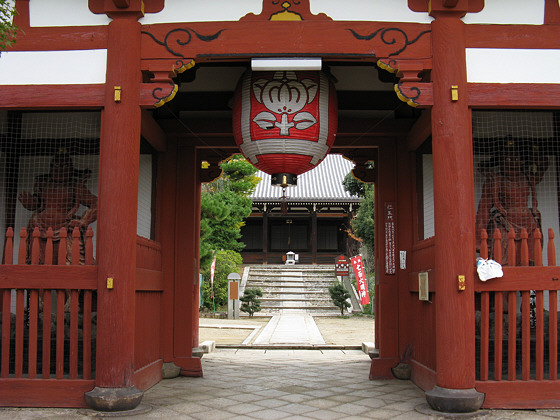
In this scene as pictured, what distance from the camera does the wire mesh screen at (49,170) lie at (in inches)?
237

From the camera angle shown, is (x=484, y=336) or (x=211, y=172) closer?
(x=484, y=336)

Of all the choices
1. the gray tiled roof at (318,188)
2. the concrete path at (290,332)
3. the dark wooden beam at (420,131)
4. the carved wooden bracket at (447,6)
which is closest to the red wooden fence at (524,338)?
the dark wooden beam at (420,131)

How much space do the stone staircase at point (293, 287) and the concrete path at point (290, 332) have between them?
2.73m

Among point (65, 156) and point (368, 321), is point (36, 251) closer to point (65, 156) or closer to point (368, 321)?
point (65, 156)

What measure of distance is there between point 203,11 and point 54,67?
1467 millimetres

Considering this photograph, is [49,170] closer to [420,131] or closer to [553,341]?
[420,131]

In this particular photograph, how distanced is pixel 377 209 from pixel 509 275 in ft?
8.79

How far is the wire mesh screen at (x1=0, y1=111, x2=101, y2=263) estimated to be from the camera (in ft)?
19.8

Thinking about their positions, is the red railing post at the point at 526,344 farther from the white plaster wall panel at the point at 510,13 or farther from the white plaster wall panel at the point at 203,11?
the white plaster wall panel at the point at 203,11

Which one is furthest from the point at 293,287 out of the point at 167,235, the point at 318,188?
the point at 167,235

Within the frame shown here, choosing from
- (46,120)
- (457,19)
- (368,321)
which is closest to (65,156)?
(46,120)

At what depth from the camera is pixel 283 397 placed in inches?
211

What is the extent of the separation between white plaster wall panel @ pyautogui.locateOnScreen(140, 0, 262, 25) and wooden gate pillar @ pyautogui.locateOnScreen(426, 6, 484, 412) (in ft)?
5.75

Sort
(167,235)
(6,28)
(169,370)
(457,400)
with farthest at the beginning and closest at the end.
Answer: (167,235)
(169,370)
(457,400)
(6,28)
